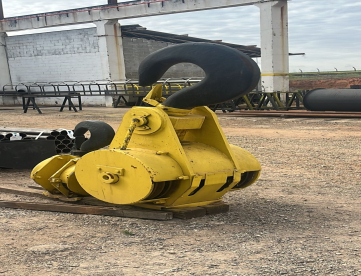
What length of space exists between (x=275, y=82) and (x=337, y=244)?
17905 millimetres

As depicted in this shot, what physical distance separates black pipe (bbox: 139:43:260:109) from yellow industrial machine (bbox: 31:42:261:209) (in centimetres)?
16

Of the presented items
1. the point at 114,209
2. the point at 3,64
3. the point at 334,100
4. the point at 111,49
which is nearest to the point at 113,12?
the point at 111,49

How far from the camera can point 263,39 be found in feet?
68.5

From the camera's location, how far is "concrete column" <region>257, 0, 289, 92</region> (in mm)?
20406

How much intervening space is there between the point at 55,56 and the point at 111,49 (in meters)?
3.96

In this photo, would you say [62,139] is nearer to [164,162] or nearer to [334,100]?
[164,162]

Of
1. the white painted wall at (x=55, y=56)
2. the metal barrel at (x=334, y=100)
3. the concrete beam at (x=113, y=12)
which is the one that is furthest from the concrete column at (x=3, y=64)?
the metal barrel at (x=334, y=100)

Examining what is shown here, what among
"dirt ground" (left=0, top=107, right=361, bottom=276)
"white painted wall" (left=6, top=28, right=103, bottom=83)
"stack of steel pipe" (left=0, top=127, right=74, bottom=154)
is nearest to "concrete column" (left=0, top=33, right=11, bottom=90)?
"white painted wall" (left=6, top=28, right=103, bottom=83)

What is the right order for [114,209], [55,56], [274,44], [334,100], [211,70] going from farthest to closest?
[55,56]
[274,44]
[334,100]
[114,209]
[211,70]

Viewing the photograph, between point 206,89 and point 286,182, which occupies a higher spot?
point 206,89

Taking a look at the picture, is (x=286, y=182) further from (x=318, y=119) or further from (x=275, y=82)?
(x=275, y=82)

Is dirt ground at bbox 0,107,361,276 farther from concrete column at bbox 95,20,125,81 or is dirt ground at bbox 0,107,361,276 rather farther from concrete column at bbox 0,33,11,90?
concrete column at bbox 0,33,11,90

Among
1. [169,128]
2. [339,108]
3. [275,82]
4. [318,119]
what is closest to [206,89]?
[169,128]

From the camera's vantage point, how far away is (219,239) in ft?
12.2
